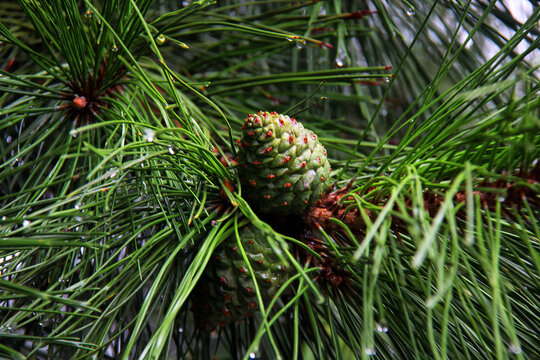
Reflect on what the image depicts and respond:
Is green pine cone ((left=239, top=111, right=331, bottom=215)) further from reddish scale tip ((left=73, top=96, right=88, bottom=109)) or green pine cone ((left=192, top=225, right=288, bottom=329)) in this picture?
reddish scale tip ((left=73, top=96, right=88, bottom=109))

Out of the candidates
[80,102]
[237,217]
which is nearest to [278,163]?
[237,217]

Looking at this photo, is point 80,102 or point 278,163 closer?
point 278,163

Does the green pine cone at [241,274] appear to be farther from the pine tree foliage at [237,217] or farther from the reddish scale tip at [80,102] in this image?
the reddish scale tip at [80,102]

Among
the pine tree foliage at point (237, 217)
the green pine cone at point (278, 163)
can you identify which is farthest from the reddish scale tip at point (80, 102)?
the green pine cone at point (278, 163)

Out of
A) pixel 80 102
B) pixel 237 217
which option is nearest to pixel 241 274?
pixel 237 217

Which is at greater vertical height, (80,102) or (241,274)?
(80,102)

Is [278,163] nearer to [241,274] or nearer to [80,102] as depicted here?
[241,274]

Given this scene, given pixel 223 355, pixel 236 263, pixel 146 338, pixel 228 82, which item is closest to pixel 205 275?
pixel 236 263
